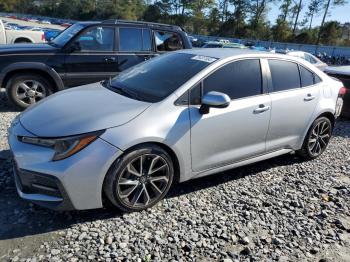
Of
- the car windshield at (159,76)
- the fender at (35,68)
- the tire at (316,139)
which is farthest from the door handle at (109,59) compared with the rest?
the tire at (316,139)

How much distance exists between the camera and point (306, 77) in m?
4.95

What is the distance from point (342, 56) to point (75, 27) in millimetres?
31130

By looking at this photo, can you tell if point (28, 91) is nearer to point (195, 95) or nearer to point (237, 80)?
point (195, 95)

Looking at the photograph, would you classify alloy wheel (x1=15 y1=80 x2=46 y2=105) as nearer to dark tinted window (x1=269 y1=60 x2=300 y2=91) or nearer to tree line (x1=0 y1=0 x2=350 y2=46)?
dark tinted window (x1=269 y1=60 x2=300 y2=91)

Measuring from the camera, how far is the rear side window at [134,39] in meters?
7.32

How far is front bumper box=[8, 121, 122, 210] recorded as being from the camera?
3.05m

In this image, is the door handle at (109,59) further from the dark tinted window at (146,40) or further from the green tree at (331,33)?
the green tree at (331,33)

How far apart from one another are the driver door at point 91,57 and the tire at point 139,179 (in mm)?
4093

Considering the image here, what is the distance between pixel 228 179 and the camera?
14.7ft

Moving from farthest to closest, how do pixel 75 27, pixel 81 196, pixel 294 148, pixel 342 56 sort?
pixel 342 56 < pixel 75 27 < pixel 294 148 < pixel 81 196

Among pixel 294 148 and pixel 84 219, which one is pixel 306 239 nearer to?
pixel 294 148

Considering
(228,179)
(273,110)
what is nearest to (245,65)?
(273,110)

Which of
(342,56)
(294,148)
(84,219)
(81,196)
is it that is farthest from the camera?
(342,56)

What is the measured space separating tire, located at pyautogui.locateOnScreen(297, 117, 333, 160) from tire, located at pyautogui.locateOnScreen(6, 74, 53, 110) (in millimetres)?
4738
